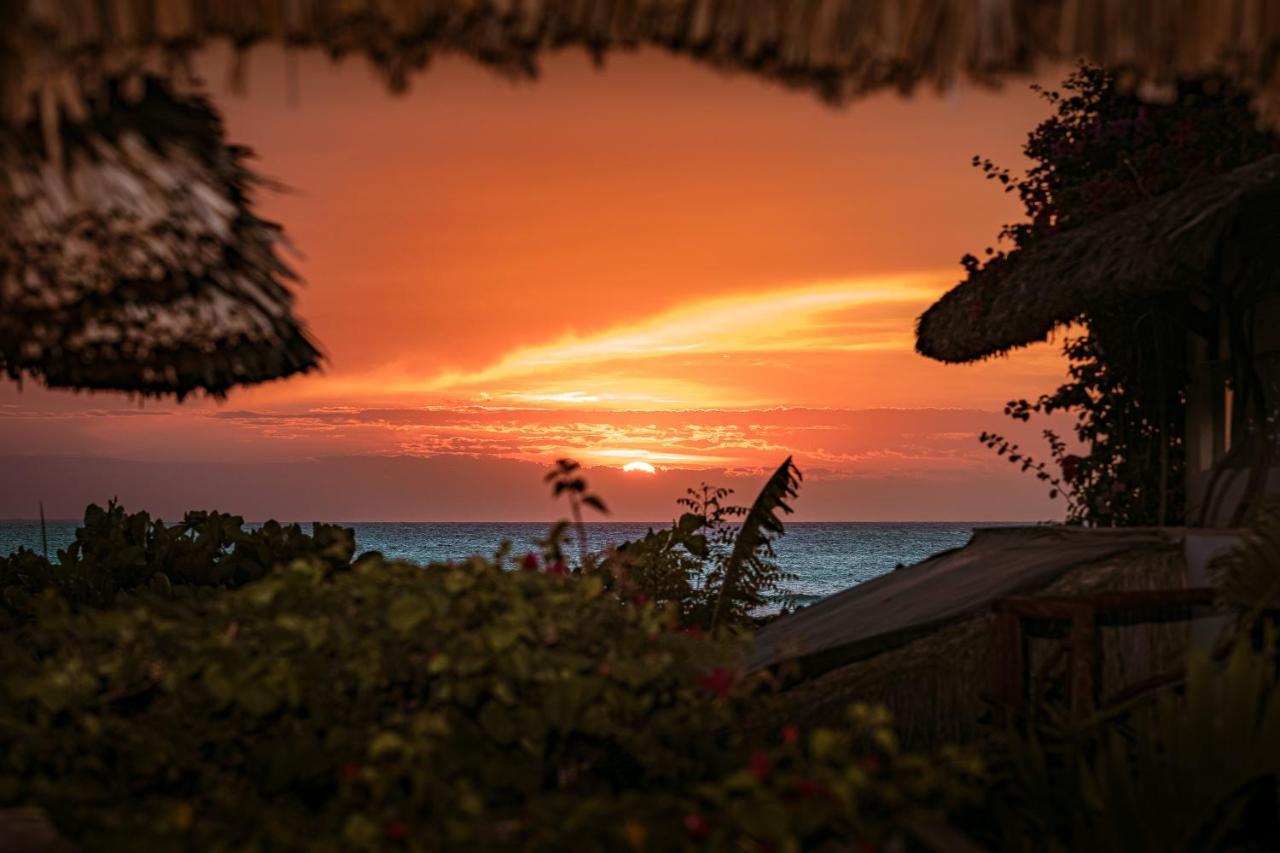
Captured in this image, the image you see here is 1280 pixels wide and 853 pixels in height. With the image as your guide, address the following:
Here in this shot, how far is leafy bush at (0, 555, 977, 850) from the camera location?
2.65 m

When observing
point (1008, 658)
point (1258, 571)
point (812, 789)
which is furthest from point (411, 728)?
point (1258, 571)

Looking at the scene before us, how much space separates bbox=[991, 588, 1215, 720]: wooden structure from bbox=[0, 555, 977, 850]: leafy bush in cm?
154

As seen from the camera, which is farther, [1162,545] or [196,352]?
[1162,545]

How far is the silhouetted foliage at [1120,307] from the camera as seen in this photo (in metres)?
9.06

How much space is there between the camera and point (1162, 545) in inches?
225

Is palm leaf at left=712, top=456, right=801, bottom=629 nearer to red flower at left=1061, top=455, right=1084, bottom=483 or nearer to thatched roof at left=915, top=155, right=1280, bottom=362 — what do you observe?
thatched roof at left=915, top=155, right=1280, bottom=362

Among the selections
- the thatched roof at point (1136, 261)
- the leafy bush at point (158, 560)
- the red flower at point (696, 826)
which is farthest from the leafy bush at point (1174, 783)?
the leafy bush at point (158, 560)

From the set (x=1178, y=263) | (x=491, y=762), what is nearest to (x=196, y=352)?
(x=491, y=762)

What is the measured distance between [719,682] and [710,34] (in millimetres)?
1618

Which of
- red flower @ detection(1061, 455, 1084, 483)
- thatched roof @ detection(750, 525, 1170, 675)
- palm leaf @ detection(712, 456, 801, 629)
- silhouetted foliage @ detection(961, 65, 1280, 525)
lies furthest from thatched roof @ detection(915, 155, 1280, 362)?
red flower @ detection(1061, 455, 1084, 483)

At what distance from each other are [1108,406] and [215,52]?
29.7 feet

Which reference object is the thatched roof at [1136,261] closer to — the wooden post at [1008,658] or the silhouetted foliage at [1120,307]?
Answer: the silhouetted foliage at [1120,307]

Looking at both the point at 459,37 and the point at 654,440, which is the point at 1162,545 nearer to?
the point at 459,37

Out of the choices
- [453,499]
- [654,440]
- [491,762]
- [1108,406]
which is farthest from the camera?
[453,499]
